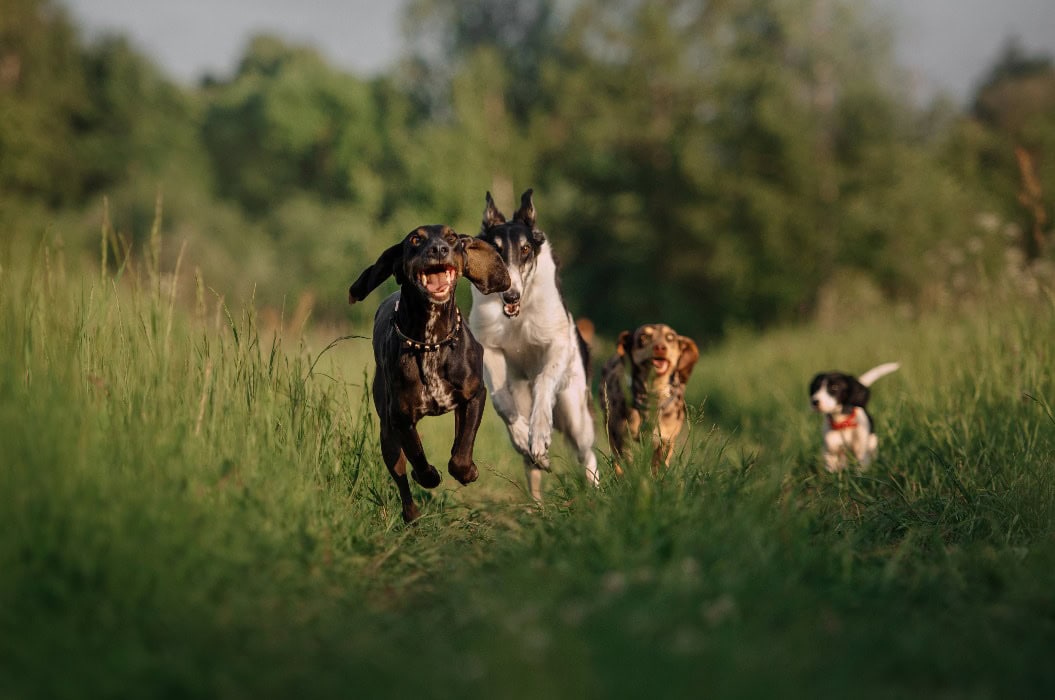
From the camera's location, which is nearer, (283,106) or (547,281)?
(547,281)

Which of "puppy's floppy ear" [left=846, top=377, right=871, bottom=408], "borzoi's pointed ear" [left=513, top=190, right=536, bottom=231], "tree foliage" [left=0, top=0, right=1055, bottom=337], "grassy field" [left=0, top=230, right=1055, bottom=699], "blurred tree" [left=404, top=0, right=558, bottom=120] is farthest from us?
"blurred tree" [left=404, top=0, right=558, bottom=120]

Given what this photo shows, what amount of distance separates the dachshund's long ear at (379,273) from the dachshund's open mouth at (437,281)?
0.18 metres

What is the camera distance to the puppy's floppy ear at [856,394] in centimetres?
725

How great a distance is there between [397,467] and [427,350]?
2.29 feet

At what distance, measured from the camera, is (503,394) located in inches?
233

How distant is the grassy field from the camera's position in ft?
8.59

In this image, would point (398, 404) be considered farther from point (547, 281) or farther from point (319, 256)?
point (319, 256)

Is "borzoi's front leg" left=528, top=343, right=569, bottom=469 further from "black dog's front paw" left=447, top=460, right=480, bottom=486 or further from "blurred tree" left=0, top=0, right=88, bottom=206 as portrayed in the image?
"blurred tree" left=0, top=0, right=88, bottom=206

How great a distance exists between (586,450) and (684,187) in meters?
21.6

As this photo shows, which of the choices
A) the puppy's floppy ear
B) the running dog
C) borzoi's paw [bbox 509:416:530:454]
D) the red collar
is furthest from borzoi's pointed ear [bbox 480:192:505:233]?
the puppy's floppy ear

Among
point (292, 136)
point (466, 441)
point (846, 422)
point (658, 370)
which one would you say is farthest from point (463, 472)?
point (292, 136)

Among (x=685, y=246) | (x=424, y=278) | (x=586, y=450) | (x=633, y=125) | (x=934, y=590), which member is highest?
(x=633, y=125)

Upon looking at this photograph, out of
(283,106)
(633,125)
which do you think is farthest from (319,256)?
(283,106)

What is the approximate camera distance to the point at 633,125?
30.3 m
